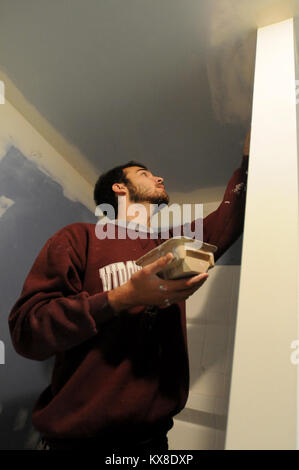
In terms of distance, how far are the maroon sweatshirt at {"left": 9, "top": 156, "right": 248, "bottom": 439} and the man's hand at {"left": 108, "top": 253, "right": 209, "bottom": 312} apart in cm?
4

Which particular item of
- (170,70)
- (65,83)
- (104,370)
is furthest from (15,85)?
(104,370)

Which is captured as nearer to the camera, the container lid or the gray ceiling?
the container lid

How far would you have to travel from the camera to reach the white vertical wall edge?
48 cm

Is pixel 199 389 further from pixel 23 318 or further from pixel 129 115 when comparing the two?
pixel 129 115

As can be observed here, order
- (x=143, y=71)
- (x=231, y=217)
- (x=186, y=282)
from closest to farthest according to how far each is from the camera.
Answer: (x=186, y=282)
(x=231, y=217)
(x=143, y=71)

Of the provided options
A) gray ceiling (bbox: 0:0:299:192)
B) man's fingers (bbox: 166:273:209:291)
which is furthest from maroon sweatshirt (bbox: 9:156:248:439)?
gray ceiling (bbox: 0:0:299:192)

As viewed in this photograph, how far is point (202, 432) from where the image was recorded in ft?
3.76

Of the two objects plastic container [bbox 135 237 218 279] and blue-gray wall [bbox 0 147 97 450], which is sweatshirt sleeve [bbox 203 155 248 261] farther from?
blue-gray wall [bbox 0 147 97 450]

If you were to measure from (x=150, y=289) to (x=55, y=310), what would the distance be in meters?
0.24

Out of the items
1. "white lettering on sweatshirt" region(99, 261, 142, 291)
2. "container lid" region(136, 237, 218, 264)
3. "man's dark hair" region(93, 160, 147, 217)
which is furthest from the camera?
"man's dark hair" region(93, 160, 147, 217)

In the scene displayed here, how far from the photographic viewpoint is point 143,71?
3.86ft

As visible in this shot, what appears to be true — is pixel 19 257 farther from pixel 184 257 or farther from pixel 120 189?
pixel 184 257

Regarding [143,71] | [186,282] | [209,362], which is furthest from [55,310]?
[143,71]

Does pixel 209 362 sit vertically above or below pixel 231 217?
below
